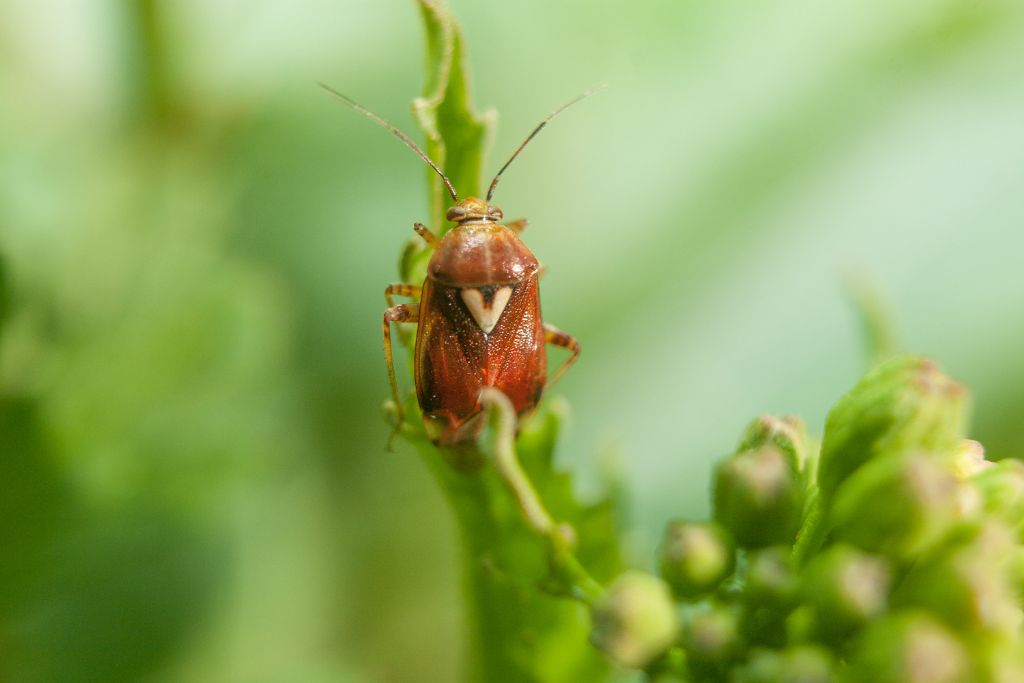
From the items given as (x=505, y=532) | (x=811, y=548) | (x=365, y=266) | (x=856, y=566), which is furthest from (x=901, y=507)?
(x=365, y=266)

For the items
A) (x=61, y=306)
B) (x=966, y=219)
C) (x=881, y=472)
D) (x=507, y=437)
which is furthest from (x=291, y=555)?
(x=966, y=219)

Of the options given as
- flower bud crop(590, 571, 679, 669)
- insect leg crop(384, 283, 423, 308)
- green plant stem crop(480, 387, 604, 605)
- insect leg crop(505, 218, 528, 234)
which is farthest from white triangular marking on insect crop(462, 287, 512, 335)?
flower bud crop(590, 571, 679, 669)

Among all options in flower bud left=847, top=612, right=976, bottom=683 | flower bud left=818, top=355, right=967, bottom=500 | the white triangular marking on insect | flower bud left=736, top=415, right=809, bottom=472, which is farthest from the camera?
the white triangular marking on insect

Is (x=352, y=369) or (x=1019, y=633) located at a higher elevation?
(x=352, y=369)

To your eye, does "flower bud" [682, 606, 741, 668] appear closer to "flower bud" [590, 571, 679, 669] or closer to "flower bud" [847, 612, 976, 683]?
"flower bud" [590, 571, 679, 669]

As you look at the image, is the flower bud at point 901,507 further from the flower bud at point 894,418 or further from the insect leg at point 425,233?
the insect leg at point 425,233

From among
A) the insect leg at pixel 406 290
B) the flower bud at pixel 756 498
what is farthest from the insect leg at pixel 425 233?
the flower bud at pixel 756 498

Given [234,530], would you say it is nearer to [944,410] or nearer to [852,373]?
[944,410]
